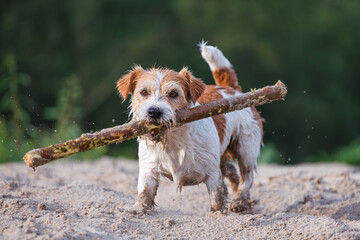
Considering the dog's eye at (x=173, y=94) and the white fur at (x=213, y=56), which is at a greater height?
the white fur at (x=213, y=56)

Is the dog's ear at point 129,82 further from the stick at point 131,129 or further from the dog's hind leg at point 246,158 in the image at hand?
the dog's hind leg at point 246,158

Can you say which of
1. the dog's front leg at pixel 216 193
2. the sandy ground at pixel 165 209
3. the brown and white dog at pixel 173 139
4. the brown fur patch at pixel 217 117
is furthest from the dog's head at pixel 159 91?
the sandy ground at pixel 165 209

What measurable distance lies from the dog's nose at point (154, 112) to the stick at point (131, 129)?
0.30ft

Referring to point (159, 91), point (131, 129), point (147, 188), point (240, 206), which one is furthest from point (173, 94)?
point (240, 206)

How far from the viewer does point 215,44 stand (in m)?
17.9

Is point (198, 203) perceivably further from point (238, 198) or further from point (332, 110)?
point (332, 110)

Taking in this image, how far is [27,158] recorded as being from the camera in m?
4.33

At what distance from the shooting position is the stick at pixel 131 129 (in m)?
4.44

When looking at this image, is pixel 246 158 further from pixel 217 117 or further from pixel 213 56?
pixel 213 56

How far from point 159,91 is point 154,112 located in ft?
1.41

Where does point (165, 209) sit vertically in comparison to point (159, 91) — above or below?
below

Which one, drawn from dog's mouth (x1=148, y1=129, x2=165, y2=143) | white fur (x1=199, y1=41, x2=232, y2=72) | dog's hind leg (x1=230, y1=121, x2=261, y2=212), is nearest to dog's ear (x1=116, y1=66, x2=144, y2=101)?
dog's mouth (x1=148, y1=129, x2=165, y2=143)

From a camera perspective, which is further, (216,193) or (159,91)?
(216,193)

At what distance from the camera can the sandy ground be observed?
4449 mm
